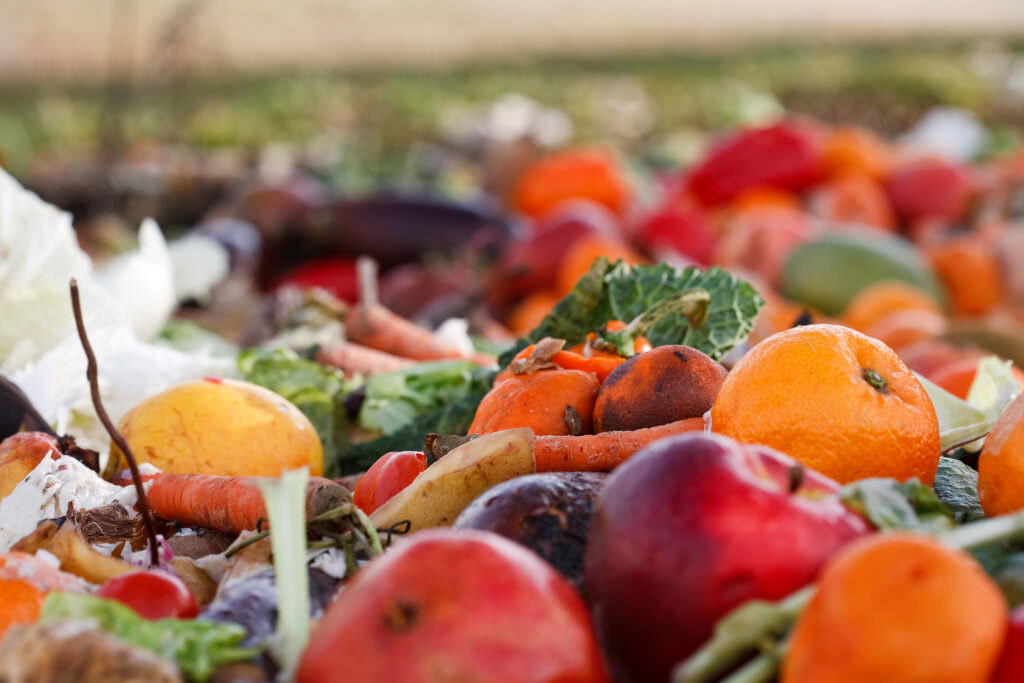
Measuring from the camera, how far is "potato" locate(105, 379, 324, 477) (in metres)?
1.82

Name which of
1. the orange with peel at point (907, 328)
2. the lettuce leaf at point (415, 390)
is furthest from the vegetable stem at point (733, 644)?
the orange with peel at point (907, 328)

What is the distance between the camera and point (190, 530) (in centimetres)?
161

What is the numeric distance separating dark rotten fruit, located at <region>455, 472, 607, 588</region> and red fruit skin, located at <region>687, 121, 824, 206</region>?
4.93m

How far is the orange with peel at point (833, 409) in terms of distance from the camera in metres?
1.30

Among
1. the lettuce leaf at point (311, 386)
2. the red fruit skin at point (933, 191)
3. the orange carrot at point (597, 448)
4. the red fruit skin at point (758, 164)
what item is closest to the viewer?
the orange carrot at point (597, 448)

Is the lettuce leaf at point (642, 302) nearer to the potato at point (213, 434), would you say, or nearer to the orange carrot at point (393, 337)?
the potato at point (213, 434)

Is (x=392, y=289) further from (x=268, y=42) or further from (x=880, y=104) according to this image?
(x=268, y=42)

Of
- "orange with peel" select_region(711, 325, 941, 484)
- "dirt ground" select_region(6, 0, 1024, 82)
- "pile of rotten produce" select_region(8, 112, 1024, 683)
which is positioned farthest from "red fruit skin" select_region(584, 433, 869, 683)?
"dirt ground" select_region(6, 0, 1024, 82)

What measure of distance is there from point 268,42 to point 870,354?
1590cm

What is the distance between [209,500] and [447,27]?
17.7m

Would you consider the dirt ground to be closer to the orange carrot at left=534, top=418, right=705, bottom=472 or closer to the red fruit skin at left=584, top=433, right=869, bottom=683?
the orange carrot at left=534, top=418, right=705, bottom=472

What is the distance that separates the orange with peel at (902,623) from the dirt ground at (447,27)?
40.5 feet

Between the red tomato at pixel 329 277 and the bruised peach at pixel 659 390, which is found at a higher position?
the bruised peach at pixel 659 390

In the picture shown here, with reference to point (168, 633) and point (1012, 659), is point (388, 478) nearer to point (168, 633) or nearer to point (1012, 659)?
point (168, 633)
